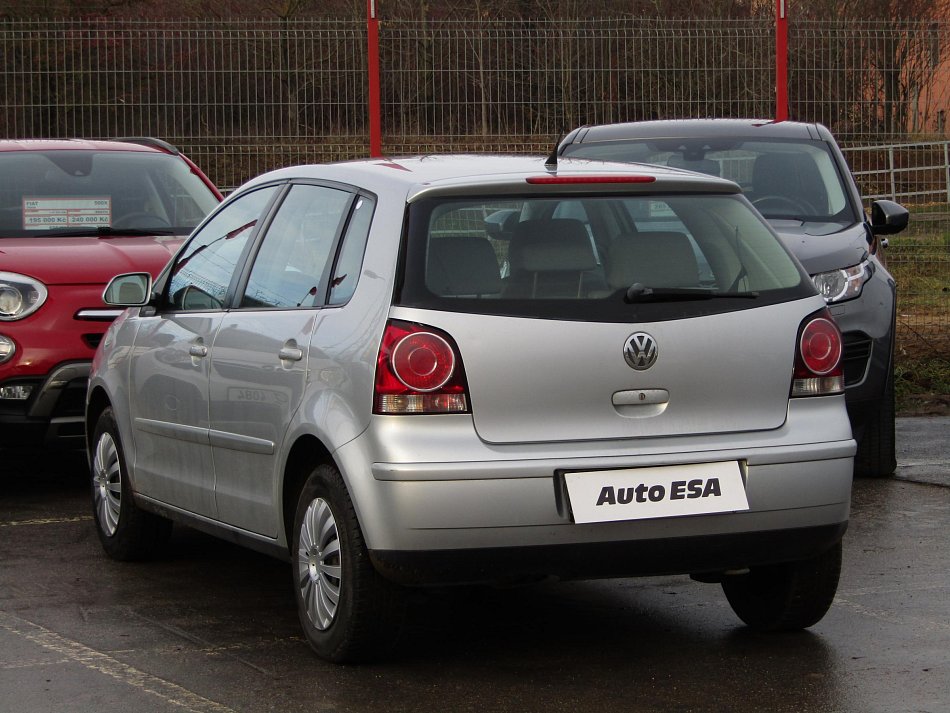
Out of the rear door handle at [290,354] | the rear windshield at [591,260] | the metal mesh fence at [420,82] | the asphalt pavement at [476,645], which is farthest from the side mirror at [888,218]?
the metal mesh fence at [420,82]

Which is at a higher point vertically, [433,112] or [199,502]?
[433,112]

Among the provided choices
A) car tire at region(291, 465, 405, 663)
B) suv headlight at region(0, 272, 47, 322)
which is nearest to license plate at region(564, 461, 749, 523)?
car tire at region(291, 465, 405, 663)

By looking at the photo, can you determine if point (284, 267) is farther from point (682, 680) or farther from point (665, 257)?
point (682, 680)

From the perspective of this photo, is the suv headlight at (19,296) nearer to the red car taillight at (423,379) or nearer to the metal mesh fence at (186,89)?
the red car taillight at (423,379)

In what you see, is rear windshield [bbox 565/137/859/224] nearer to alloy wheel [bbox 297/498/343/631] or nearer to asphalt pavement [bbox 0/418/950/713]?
asphalt pavement [bbox 0/418/950/713]

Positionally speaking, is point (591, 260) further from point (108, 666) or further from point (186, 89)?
point (186, 89)

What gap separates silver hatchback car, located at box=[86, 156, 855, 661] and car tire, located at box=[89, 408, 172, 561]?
4.43ft

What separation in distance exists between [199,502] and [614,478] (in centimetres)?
191

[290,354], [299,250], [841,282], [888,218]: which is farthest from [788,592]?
[888,218]

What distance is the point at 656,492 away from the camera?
4.76m

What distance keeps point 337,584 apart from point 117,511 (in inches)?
85.4

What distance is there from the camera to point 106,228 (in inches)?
369

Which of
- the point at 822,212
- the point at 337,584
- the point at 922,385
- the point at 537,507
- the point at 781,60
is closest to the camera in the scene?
the point at 537,507

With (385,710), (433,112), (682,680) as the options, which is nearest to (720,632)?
(682,680)
